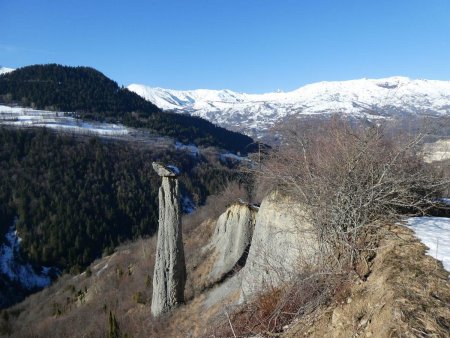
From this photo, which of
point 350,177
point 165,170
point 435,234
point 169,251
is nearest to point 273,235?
point 350,177

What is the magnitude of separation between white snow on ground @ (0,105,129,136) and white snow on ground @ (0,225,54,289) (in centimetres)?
5950

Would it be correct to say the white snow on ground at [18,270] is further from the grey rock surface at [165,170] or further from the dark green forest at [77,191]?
the grey rock surface at [165,170]

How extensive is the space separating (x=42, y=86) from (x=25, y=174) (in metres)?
85.0

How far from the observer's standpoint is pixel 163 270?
56.7ft

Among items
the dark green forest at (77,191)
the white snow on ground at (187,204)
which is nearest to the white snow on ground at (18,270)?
the dark green forest at (77,191)

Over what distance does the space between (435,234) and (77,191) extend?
91364 mm

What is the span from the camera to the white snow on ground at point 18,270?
64.0 metres

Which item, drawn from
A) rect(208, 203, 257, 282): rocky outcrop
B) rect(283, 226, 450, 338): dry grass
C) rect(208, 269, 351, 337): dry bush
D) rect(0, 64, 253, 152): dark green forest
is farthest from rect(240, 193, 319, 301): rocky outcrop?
rect(0, 64, 253, 152): dark green forest

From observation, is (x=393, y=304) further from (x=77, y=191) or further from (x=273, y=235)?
(x=77, y=191)

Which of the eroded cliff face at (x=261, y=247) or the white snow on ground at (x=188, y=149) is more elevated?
the eroded cliff face at (x=261, y=247)

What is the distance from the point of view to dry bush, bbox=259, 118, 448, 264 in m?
6.70

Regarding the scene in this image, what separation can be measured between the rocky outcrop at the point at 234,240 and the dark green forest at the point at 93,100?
129 meters

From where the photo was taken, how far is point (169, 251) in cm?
1731

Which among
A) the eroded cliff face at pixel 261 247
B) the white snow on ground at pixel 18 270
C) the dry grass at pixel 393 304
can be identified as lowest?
the white snow on ground at pixel 18 270
